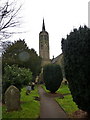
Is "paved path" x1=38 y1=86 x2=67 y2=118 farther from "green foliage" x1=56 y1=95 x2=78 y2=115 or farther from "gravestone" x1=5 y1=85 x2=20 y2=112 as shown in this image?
"gravestone" x1=5 y1=85 x2=20 y2=112

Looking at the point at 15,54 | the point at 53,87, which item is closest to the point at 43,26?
the point at 15,54

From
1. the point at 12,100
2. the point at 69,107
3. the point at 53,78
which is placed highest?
the point at 53,78

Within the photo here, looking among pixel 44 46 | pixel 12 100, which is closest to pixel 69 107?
pixel 12 100

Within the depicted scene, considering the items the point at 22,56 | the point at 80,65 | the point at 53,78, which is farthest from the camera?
the point at 22,56

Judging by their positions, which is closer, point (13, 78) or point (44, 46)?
point (13, 78)

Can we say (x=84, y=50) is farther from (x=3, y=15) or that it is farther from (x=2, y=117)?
(x=2, y=117)

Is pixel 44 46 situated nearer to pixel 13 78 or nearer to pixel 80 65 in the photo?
pixel 13 78

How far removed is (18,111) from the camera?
12734 mm

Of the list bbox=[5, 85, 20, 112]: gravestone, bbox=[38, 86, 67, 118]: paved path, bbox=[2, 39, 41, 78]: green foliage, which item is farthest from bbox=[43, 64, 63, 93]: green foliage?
bbox=[2, 39, 41, 78]: green foliage

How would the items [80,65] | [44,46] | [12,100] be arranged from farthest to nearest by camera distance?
[44,46]
[12,100]
[80,65]

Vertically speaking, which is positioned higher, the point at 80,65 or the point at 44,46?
the point at 44,46

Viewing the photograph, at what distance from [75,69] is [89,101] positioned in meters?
1.91

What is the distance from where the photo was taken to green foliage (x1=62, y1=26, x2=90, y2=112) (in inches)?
392

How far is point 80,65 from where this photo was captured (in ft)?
33.3
